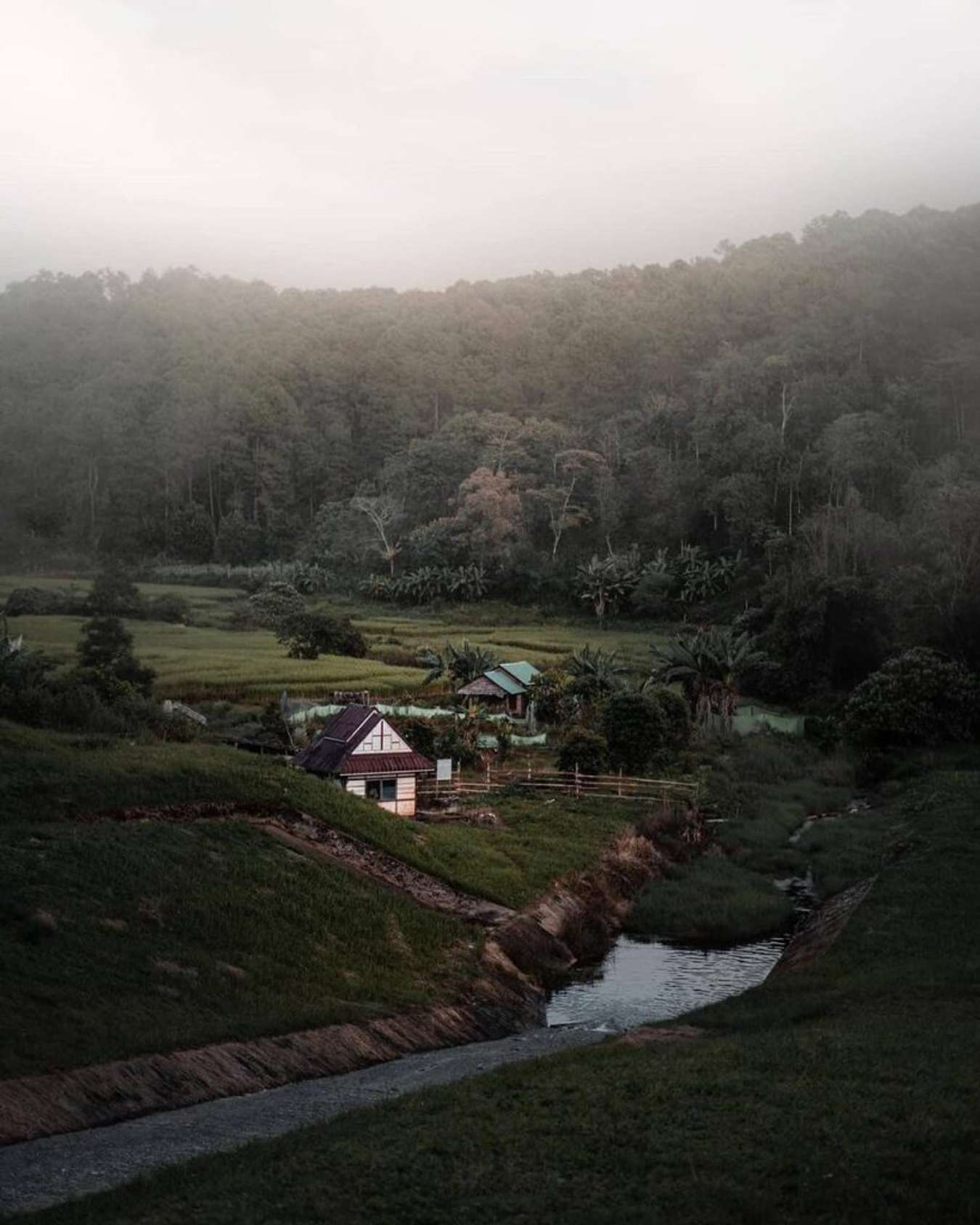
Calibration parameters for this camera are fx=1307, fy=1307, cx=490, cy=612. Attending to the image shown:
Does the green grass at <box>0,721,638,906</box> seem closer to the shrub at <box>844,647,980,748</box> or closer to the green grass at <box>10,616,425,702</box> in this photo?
the green grass at <box>10,616,425,702</box>

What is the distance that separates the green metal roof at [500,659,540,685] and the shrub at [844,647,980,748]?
13959 mm

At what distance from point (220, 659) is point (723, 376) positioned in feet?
201

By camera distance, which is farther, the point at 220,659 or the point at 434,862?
the point at 220,659

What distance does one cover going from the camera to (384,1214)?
11.2 m

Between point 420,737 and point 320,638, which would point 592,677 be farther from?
point 320,638

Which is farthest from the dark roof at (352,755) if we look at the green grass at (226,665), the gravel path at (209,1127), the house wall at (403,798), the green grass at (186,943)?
the green grass at (226,665)

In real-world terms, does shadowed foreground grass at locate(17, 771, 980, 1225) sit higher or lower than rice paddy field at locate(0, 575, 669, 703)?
higher

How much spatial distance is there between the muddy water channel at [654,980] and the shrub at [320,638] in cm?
3545

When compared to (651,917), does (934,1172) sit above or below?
above

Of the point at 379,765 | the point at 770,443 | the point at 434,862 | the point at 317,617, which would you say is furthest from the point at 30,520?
the point at 434,862

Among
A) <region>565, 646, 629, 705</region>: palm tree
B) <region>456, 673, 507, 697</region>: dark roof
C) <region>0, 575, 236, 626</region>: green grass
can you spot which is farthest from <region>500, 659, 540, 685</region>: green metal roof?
<region>0, 575, 236, 626</region>: green grass

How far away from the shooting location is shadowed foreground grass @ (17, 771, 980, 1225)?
434 inches

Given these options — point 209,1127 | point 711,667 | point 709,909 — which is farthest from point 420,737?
point 209,1127

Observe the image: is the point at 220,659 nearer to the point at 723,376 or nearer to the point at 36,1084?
the point at 36,1084
